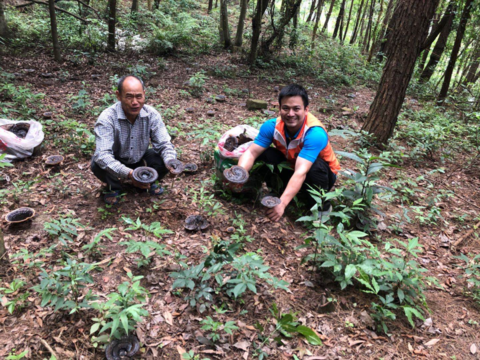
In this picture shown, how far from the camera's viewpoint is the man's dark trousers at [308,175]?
3625 millimetres

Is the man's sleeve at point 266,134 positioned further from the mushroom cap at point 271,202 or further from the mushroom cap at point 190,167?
the mushroom cap at point 190,167

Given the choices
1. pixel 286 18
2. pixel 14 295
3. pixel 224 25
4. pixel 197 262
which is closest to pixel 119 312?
pixel 197 262

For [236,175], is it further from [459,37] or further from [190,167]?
[459,37]

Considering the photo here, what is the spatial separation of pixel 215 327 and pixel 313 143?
226 cm

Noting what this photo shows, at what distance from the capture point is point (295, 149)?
3.71 metres

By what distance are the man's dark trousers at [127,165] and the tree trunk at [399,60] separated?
433 centimetres

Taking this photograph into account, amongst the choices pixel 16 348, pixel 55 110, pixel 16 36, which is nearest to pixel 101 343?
pixel 16 348

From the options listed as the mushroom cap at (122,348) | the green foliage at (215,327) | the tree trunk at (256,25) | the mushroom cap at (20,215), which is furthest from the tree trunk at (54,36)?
the green foliage at (215,327)

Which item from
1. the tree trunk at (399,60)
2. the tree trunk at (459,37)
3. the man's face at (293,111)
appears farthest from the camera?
the tree trunk at (459,37)

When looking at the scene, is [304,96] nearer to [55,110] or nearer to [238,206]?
[238,206]

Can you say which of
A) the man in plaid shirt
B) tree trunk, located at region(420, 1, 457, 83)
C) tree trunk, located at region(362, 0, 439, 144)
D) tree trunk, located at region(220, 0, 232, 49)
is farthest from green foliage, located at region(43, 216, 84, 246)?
tree trunk, located at region(420, 1, 457, 83)

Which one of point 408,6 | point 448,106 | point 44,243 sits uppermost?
point 408,6

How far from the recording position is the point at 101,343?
222 centimetres

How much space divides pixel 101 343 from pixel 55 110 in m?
5.67
